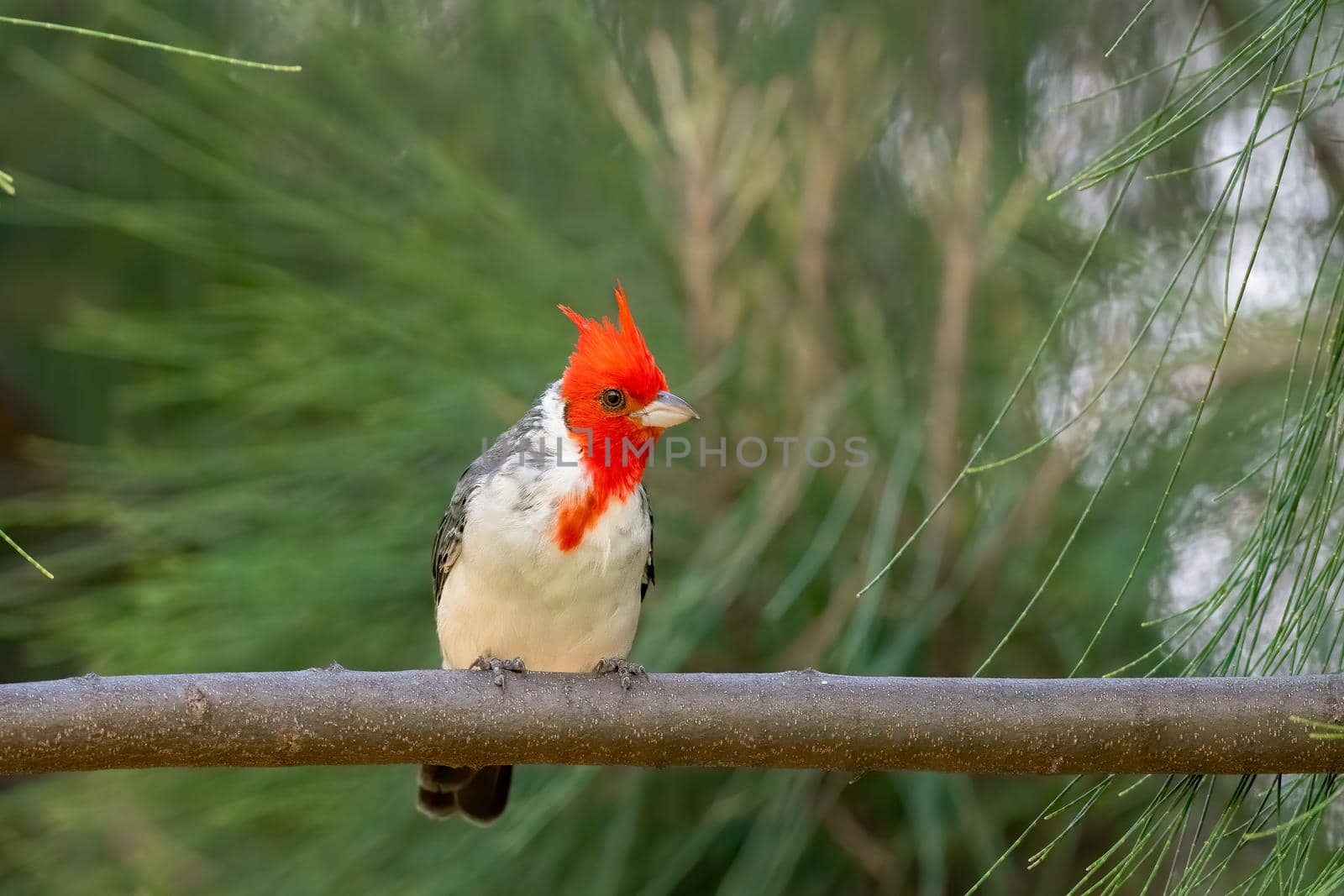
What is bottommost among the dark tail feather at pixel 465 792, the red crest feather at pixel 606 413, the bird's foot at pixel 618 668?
the dark tail feather at pixel 465 792

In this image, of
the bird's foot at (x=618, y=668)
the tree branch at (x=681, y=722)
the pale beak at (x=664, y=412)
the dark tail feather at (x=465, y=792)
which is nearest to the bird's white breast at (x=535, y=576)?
the pale beak at (x=664, y=412)

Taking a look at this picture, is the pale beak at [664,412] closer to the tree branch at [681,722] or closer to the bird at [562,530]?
the bird at [562,530]

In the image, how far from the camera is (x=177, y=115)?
3.28 meters

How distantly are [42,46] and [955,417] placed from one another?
2.57m

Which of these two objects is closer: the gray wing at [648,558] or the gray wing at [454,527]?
the gray wing at [648,558]

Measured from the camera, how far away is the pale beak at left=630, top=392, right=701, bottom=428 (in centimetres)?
281

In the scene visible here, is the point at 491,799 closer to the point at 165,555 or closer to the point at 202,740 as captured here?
the point at 165,555

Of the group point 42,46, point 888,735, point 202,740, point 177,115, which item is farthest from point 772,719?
point 42,46

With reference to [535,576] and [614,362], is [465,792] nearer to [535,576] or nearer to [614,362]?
[535,576]

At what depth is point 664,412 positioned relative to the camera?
2.87 m

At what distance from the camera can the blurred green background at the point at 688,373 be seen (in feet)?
8.94

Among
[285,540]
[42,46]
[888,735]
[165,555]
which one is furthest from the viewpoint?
[42,46]

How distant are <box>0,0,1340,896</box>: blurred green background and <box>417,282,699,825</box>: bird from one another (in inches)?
3.7

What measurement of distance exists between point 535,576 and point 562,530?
0.11m
